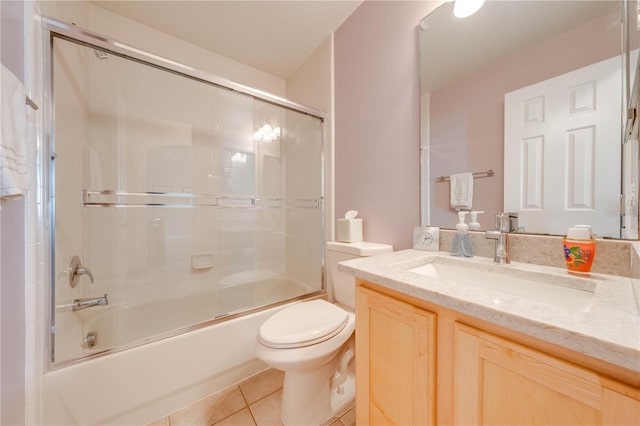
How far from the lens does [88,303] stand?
1.21m

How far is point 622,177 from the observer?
70cm

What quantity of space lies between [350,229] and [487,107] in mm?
926

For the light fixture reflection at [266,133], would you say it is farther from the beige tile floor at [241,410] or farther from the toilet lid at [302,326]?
the beige tile floor at [241,410]

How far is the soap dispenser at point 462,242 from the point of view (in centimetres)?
98

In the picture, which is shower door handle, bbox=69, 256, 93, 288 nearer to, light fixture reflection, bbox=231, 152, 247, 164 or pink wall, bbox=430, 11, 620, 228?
light fixture reflection, bbox=231, 152, 247, 164

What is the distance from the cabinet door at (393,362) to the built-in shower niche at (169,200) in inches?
36.9

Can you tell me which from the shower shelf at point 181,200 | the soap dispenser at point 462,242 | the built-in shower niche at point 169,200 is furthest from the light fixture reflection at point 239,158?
the soap dispenser at point 462,242

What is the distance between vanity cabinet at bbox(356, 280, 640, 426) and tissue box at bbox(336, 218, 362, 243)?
0.70m

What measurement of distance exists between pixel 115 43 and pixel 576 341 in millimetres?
1967

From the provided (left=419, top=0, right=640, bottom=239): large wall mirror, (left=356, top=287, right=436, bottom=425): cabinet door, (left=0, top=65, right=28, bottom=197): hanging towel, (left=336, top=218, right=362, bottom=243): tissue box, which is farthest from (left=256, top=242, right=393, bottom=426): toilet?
(left=0, top=65, right=28, bottom=197): hanging towel

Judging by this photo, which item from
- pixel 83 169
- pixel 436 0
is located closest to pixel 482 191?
pixel 436 0

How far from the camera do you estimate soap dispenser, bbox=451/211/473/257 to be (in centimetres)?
98

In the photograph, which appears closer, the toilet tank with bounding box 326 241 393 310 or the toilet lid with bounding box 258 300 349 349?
the toilet lid with bounding box 258 300 349 349

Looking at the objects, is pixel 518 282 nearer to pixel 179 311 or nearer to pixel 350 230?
pixel 350 230
